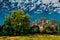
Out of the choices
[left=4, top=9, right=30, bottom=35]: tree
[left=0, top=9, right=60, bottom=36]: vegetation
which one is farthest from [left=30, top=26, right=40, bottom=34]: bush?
[left=4, top=9, right=30, bottom=35]: tree

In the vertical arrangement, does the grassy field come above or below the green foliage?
below

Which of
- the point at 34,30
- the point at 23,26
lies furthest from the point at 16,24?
the point at 34,30

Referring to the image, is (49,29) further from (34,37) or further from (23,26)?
(23,26)

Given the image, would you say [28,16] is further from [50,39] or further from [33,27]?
[50,39]

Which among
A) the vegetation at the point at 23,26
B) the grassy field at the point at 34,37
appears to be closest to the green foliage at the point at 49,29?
the vegetation at the point at 23,26

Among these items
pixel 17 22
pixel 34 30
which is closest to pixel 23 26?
pixel 17 22

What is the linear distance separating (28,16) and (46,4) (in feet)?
1.63

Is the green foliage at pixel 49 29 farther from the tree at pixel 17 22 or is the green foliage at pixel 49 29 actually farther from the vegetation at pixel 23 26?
the tree at pixel 17 22

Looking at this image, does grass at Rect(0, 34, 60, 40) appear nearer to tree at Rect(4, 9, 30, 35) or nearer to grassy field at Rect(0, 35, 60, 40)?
grassy field at Rect(0, 35, 60, 40)

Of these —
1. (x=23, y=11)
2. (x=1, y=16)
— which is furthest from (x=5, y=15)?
(x=23, y=11)

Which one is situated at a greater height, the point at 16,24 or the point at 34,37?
the point at 16,24

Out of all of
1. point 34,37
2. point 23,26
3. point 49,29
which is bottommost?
point 34,37

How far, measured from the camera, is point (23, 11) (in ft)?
14.9

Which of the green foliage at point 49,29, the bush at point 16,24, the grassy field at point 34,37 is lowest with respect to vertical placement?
the grassy field at point 34,37
